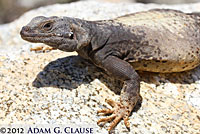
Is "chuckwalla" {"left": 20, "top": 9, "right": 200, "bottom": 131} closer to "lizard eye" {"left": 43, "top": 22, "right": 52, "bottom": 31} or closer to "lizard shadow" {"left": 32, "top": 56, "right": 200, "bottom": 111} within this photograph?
"lizard eye" {"left": 43, "top": 22, "right": 52, "bottom": 31}

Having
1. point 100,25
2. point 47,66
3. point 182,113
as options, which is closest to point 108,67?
point 100,25

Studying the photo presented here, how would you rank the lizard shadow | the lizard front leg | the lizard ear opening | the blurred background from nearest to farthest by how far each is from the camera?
the lizard front leg < the lizard ear opening < the lizard shadow < the blurred background

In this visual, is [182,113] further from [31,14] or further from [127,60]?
[31,14]

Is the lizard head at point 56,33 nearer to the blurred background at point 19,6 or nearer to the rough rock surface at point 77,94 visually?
the rough rock surface at point 77,94

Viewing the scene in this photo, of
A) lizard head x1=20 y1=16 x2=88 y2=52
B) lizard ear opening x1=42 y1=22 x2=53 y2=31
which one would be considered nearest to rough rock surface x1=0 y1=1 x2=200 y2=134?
lizard head x1=20 y1=16 x2=88 y2=52

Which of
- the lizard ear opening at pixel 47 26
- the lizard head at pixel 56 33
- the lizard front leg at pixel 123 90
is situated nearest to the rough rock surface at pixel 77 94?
the lizard front leg at pixel 123 90

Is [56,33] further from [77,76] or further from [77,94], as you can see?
[77,94]

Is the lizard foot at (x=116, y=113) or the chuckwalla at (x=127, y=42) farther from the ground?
the chuckwalla at (x=127, y=42)

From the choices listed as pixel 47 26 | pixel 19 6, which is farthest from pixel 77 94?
pixel 19 6
